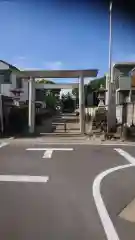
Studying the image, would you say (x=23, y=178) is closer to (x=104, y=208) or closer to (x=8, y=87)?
(x=104, y=208)

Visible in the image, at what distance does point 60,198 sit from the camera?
7.86m

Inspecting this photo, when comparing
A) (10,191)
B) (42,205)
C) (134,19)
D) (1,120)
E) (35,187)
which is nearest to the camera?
(134,19)

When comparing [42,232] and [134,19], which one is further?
[42,232]

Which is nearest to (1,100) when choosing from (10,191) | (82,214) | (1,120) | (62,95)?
(1,120)

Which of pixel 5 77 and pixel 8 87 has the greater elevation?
pixel 5 77

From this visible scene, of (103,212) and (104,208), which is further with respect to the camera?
(104,208)

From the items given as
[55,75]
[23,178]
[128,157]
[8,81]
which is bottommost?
[128,157]

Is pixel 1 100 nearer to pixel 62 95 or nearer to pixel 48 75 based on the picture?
pixel 48 75

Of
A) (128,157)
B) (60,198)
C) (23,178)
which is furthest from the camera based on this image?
(128,157)

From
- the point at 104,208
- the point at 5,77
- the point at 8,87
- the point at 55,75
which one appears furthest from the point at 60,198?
the point at 5,77

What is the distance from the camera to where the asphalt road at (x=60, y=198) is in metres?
5.67

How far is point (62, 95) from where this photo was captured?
11450 cm

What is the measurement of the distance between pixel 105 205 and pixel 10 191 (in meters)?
2.21

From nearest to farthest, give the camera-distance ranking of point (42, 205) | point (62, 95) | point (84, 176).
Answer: point (42, 205)
point (84, 176)
point (62, 95)
